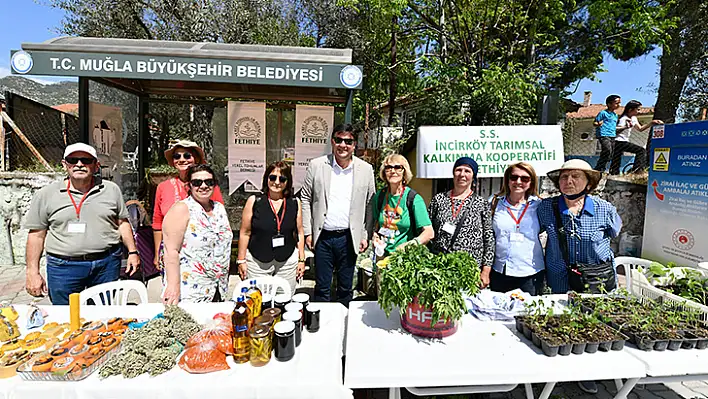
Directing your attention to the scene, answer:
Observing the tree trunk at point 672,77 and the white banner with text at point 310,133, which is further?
the tree trunk at point 672,77

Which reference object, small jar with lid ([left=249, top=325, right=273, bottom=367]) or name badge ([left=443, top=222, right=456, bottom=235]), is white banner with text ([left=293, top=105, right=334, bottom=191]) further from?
small jar with lid ([left=249, top=325, right=273, bottom=367])

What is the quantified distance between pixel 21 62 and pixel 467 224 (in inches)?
182

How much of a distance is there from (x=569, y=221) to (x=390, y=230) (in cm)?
131

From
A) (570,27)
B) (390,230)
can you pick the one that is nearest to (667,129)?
(390,230)

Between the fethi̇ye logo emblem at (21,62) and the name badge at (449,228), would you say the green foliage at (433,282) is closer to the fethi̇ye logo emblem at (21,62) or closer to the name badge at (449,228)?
the name badge at (449,228)

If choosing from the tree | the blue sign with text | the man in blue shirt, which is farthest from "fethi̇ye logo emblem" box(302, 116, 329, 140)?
the tree

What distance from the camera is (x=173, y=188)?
319 centimetres

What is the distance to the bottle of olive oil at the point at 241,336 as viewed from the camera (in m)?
1.69

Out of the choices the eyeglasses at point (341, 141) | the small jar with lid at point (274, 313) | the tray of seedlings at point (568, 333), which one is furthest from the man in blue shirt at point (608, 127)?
the small jar with lid at point (274, 313)

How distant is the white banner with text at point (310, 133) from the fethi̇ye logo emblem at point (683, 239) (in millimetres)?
4627

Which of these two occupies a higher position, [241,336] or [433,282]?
[433,282]

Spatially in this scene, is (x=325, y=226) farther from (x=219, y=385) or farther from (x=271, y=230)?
(x=219, y=385)

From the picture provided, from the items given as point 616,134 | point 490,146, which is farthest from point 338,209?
point 616,134

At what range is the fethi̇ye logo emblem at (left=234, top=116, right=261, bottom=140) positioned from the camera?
502cm
